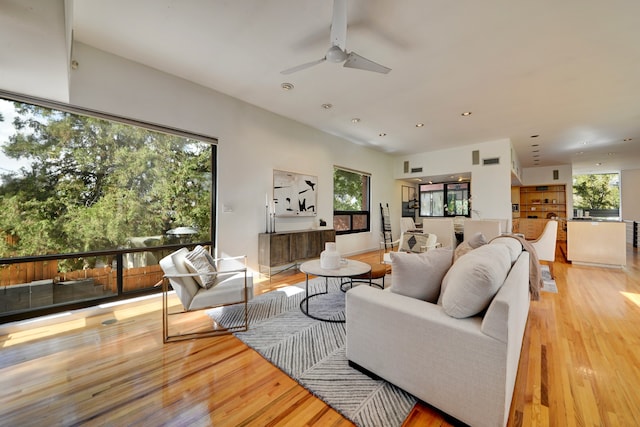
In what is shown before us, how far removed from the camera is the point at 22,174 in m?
2.50

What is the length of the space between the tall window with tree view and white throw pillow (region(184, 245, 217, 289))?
13.7 m

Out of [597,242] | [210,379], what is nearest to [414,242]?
[210,379]

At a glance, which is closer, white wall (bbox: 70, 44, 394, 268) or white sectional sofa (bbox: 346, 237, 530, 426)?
white sectional sofa (bbox: 346, 237, 530, 426)

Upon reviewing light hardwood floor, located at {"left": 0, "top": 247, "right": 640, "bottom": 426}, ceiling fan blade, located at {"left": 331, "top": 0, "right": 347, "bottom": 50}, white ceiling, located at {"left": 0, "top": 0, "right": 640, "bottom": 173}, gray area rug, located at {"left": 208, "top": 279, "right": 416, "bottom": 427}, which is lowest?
light hardwood floor, located at {"left": 0, "top": 247, "right": 640, "bottom": 426}

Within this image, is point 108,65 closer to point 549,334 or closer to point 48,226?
point 48,226

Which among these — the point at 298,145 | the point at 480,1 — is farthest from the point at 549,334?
the point at 298,145

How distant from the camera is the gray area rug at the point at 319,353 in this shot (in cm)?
150

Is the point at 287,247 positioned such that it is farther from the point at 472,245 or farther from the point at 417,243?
the point at 472,245

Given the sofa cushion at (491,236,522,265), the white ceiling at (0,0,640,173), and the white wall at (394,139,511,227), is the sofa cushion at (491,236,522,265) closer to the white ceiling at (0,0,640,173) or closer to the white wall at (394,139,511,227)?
the white ceiling at (0,0,640,173)

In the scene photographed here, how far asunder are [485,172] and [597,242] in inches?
98.7

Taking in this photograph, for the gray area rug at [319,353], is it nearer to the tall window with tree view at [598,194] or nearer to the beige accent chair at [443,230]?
the beige accent chair at [443,230]

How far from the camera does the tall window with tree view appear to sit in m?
10.3

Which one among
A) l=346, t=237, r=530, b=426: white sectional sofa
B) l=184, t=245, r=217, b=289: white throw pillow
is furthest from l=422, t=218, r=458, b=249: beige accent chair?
l=184, t=245, r=217, b=289: white throw pillow

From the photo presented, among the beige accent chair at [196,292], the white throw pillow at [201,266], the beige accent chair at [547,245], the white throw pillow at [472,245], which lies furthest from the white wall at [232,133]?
the beige accent chair at [547,245]
